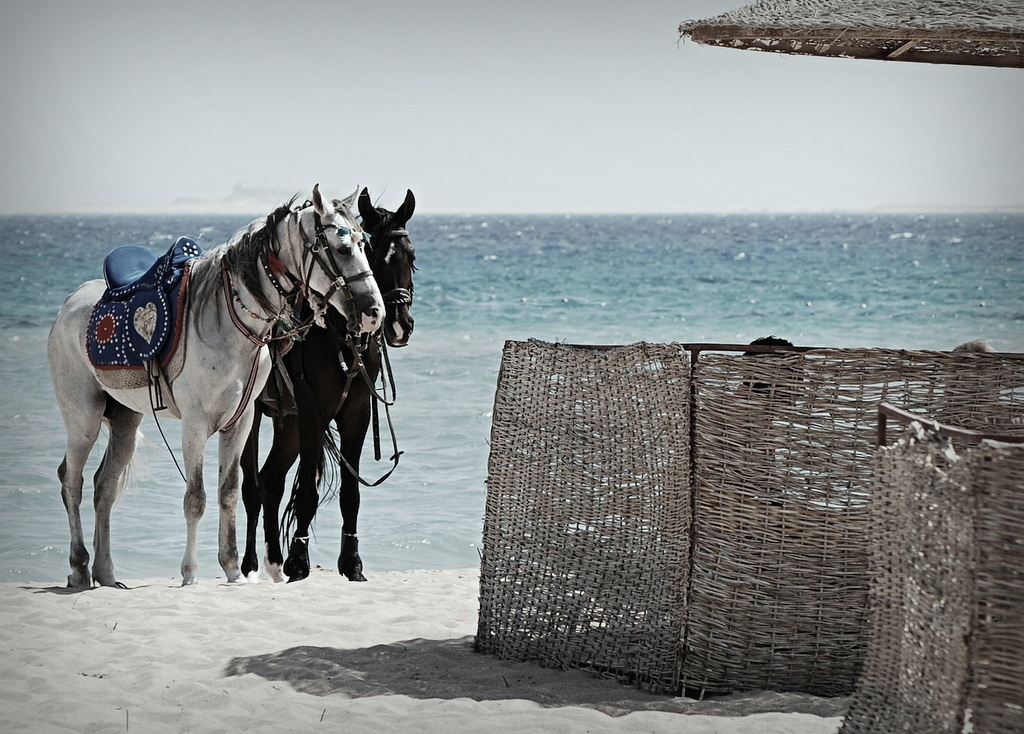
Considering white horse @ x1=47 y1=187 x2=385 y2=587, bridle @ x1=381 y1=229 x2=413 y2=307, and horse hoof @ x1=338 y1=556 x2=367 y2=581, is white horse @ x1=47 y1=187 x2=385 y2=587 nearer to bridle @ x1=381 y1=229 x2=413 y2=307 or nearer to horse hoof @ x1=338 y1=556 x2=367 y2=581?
bridle @ x1=381 y1=229 x2=413 y2=307

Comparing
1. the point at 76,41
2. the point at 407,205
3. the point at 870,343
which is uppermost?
the point at 76,41

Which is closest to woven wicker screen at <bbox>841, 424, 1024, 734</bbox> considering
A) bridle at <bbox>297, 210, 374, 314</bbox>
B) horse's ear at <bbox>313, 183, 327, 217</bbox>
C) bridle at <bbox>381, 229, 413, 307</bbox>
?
bridle at <bbox>297, 210, 374, 314</bbox>

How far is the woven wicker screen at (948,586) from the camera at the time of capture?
9.45 feet

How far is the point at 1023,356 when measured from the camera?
4219mm

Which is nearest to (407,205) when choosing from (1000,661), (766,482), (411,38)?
(766,482)

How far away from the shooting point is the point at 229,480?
573 centimetres

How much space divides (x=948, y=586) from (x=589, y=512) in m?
1.74

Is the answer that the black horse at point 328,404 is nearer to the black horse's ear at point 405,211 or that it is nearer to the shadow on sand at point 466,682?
the black horse's ear at point 405,211

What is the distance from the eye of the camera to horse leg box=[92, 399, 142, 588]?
5.96 metres

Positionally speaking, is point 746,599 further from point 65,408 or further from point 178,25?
point 178,25

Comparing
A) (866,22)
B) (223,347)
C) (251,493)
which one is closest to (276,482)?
(251,493)

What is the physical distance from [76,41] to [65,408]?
46003mm

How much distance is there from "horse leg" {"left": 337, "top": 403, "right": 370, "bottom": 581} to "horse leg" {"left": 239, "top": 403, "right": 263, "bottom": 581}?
496 mm

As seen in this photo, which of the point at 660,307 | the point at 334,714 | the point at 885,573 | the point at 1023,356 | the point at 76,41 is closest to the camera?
the point at 885,573
